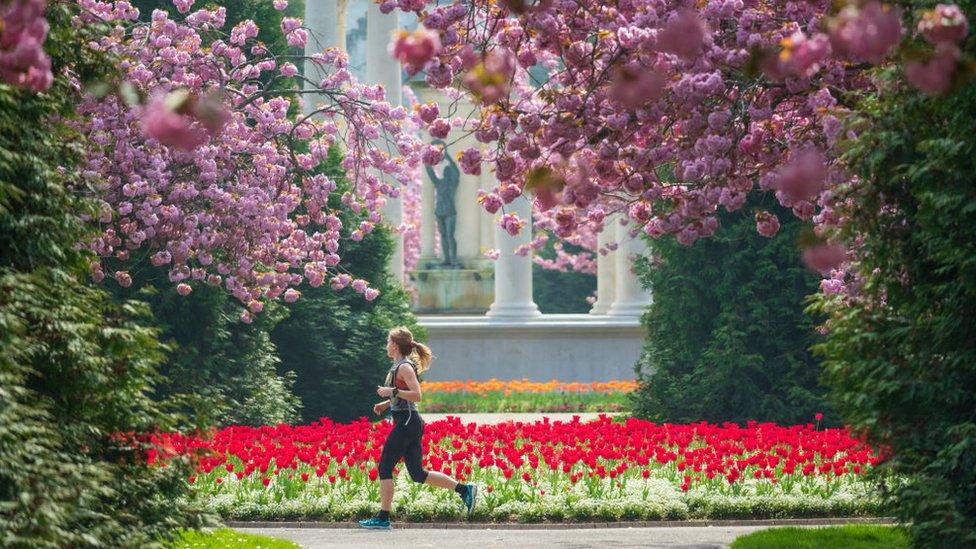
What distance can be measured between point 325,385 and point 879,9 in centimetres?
→ 2243

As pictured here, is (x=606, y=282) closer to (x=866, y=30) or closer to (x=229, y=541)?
(x=229, y=541)

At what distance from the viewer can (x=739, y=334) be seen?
2414 centimetres

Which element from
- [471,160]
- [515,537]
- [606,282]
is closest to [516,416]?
[606,282]

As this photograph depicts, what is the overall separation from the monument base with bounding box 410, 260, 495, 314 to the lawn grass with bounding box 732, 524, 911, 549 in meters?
34.0

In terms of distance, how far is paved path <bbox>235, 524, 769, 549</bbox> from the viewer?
46.5ft

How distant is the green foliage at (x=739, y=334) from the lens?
24.0 m

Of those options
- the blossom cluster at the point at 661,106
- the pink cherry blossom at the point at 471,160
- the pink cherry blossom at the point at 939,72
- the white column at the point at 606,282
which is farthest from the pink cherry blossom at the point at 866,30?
the white column at the point at 606,282

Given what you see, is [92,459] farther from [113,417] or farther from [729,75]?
[729,75]

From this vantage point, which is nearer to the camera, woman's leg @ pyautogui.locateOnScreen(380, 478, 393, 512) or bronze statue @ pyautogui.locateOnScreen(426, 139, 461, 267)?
woman's leg @ pyautogui.locateOnScreen(380, 478, 393, 512)

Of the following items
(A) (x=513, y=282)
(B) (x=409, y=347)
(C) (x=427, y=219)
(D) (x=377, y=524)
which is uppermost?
(C) (x=427, y=219)

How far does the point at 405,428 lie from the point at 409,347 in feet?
2.69

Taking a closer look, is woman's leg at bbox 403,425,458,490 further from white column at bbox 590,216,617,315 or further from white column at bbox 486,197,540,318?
white column at bbox 590,216,617,315

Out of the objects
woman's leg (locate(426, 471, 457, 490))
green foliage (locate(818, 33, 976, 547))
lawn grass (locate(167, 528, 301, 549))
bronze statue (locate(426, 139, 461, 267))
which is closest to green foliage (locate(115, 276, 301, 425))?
woman's leg (locate(426, 471, 457, 490))

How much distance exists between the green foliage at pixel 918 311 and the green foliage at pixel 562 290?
4905 cm
